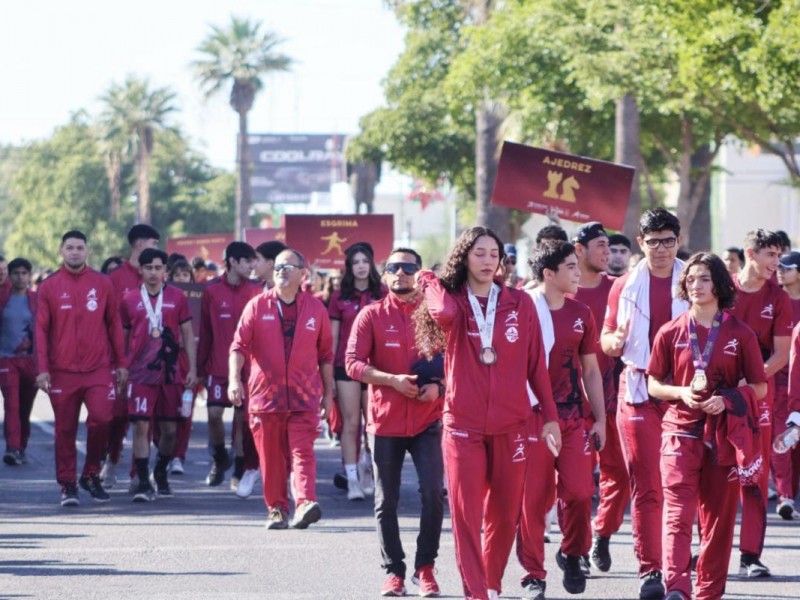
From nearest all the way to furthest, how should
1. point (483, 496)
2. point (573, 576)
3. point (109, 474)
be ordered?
point (483, 496) < point (573, 576) < point (109, 474)

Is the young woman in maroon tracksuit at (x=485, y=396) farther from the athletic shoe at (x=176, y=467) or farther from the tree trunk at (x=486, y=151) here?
the tree trunk at (x=486, y=151)

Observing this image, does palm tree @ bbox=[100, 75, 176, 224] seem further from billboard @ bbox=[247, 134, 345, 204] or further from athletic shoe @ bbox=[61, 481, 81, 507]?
athletic shoe @ bbox=[61, 481, 81, 507]

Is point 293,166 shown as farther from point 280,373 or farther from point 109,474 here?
point 280,373

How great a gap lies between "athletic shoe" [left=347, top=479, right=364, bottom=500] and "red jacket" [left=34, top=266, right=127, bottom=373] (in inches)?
84.6

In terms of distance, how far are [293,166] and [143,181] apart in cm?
2165

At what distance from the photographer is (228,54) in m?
69.8

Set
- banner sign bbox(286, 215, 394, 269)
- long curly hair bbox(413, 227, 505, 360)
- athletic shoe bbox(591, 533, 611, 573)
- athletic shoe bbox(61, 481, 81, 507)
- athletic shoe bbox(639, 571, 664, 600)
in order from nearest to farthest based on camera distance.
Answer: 1. long curly hair bbox(413, 227, 505, 360)
2. athletic shoe bbox(639, 571, 664, 600)
3. athletic shoe bbox(591, 533, 611, 573)
4. athletic shoe bbox(61, 481, 81, 507)
5. banner sign bbox(286, 215, 394, 269)

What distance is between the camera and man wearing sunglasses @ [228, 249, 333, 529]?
39.6ft

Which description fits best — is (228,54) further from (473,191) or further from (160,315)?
(160,315)

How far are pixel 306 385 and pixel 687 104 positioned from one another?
14.8 metres

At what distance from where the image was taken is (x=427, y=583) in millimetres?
9586

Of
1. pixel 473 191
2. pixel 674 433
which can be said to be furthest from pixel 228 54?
pixel 674 433

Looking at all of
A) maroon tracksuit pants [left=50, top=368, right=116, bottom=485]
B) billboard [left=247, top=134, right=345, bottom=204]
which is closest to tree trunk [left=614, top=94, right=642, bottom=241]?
maroon tracksuit pants [left=50, top=368, right=116, bottom=485]

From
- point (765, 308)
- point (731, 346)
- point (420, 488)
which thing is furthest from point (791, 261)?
point (731, 346)
